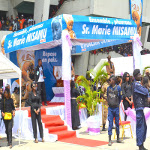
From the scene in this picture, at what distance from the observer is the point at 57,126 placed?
34.7ft

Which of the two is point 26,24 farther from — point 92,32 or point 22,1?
point 92,32

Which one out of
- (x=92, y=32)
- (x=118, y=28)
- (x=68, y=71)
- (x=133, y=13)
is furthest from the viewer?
(x=133, y=13)

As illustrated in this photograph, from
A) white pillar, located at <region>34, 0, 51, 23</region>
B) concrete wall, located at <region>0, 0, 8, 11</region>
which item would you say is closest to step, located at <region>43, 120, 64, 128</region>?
white pillar, located at <region>34, 0, 51, 23</region>

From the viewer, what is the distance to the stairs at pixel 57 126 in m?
10.2

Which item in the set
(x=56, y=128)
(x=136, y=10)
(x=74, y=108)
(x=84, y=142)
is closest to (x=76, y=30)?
(x=74, y=108)

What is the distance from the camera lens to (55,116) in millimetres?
11008

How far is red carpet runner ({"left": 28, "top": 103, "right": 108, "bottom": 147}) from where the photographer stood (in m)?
9.43

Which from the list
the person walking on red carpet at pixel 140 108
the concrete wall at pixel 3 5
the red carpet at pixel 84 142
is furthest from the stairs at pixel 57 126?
the concrete wall at pixel 3 5

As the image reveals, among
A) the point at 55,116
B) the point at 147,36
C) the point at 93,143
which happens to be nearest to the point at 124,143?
the point at 93,143

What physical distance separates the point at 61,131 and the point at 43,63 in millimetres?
5212

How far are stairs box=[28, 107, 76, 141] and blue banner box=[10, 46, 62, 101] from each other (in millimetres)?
3903

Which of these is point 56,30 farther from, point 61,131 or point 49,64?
point 49,64

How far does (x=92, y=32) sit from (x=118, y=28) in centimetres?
132

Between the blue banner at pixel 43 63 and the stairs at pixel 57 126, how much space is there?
3903 millimetres
